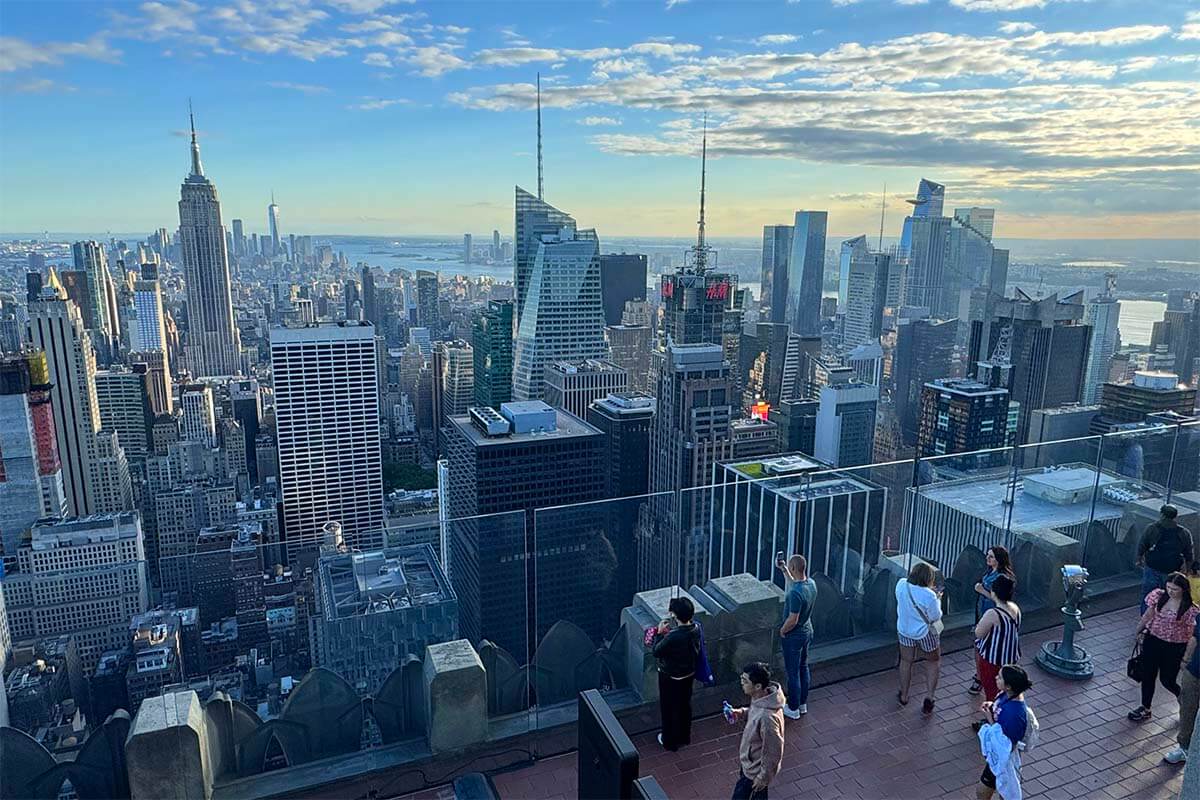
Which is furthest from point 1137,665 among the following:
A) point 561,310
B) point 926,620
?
point 561,310

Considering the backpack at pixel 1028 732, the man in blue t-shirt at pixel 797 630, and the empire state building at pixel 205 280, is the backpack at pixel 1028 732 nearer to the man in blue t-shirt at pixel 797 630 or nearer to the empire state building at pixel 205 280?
the man in blue t-shirt at pixel 797 630

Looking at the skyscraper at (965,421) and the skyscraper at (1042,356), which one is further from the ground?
the skyscraper at (1042,356)

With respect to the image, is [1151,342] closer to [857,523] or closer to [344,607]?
[857,523]

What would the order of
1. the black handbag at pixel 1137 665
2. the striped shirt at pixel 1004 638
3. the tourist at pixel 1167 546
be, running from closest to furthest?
the striped shirt at pixel 1004 638
the black handbag at pixel 1137 665
the tourist at pixel 1167 546

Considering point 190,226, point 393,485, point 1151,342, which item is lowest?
point 393,485

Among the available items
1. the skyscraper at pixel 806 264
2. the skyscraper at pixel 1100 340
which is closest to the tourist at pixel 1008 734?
the skyscraper at pixel 1100 340

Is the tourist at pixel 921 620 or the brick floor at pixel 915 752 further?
the tourist at pixel 921 620

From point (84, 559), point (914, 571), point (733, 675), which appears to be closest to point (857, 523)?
point (914, 571)
